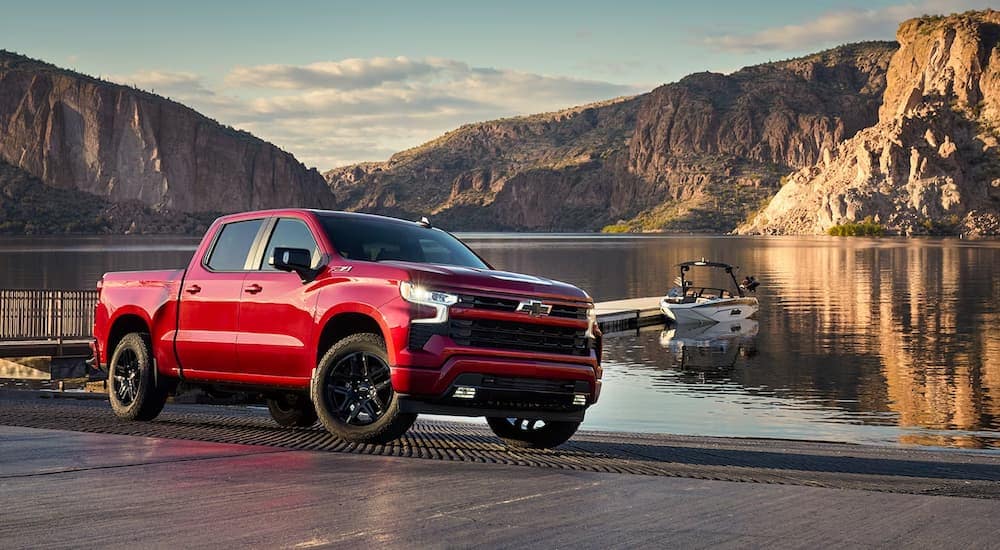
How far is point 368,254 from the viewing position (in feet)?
37.1

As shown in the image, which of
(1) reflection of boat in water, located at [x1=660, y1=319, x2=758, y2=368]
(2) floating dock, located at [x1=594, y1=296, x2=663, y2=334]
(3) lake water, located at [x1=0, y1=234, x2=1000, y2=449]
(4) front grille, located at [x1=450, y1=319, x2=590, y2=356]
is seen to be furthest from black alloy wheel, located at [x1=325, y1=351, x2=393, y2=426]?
(2) floating dock, located at [x1=594, y1=296, x2=663, y2=334]

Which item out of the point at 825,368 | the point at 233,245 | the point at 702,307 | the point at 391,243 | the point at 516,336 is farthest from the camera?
the point at 702,307

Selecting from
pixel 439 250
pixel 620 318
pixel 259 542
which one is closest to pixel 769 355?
pixel 620 318

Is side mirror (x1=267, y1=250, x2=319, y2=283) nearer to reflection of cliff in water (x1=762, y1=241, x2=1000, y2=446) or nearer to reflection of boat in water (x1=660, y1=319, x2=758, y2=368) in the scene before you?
reflection of cliff in water (x1=762, y1=241, x2=1000, y2=446)

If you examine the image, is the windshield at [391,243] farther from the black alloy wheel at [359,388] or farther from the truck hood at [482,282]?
the black alloy wheel at [359,388]

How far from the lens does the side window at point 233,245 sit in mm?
11898

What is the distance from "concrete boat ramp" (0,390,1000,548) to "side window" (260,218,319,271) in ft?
5.66

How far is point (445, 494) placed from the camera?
27.1 ft

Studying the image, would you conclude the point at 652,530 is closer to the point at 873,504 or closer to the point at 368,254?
the point at 873,504

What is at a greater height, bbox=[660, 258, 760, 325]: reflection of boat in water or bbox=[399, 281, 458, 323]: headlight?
bbox=[399, 281, 458, 323]: headlight

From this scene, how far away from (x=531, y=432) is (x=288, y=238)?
9.79 ft

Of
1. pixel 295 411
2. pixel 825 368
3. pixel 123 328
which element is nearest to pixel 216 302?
pixel 123 328

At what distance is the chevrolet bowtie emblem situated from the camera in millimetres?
10250

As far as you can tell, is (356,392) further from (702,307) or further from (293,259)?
(702,307)
